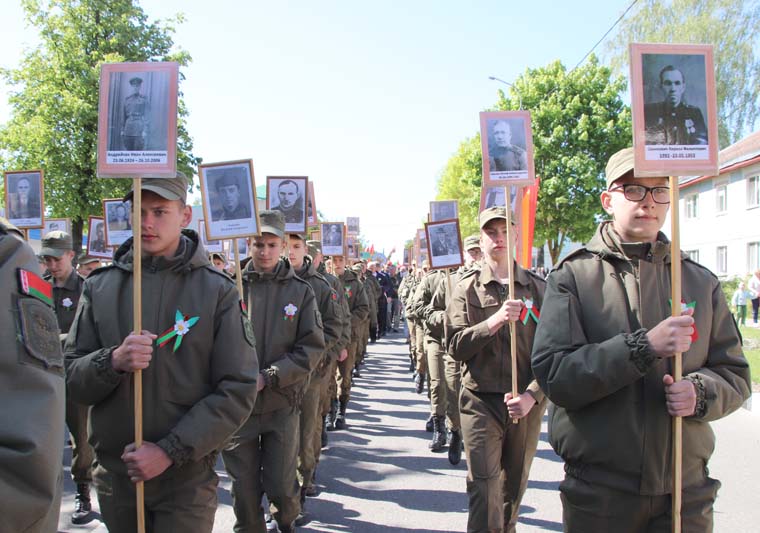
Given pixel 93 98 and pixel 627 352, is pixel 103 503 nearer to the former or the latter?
pixel 627 352

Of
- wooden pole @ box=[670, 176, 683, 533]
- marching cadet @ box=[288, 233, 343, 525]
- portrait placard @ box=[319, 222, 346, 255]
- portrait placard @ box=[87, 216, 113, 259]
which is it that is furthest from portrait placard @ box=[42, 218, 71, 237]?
wooden pole @ box=[670, 176, 683, 533]

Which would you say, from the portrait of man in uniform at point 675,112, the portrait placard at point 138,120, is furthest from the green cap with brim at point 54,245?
the portrait of man in uniform at point 675,112

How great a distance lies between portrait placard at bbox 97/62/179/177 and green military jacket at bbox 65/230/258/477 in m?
0.44

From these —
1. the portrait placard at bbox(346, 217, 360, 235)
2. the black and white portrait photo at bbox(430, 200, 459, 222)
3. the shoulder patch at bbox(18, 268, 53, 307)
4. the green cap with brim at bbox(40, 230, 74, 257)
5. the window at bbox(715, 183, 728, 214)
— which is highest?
the window at bbox(715, 183, 728, 214)

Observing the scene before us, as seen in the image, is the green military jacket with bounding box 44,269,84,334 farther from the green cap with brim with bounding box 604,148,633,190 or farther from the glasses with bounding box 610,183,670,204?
the glasses with bounding box 610,183,670,204

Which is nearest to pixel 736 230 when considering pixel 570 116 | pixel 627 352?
pixel 570 116

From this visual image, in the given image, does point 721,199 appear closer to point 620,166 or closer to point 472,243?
point 472,243

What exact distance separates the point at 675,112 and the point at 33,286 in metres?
2.65

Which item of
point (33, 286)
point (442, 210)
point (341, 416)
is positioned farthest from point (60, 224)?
point (33, 286)

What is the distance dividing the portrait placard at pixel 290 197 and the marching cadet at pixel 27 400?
497 cm

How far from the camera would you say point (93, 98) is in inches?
962

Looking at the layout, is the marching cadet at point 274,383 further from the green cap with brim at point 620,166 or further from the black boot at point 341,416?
the black boot at point 341,416

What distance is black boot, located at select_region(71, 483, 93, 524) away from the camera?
5.63 meters

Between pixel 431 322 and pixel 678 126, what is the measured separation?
5039 millimetres
